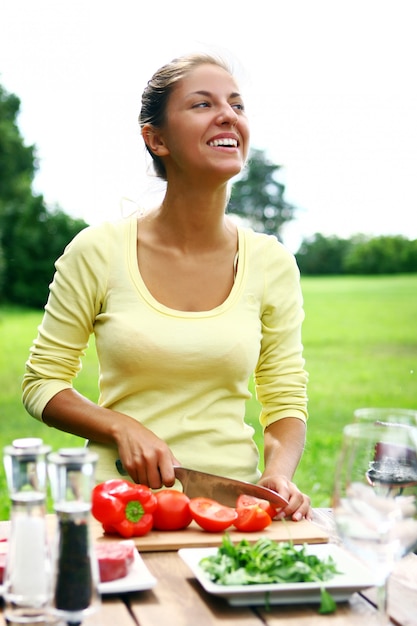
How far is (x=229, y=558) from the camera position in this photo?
4.41ft

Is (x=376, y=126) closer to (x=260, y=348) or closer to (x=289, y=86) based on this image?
(x=289, y=86)

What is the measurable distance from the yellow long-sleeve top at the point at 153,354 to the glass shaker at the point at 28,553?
3.35ft

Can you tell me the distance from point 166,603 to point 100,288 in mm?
997

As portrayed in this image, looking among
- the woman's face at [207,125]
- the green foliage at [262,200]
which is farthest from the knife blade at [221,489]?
the green foliage at [262,200]

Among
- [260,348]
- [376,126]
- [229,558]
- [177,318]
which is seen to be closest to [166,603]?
[229,558]

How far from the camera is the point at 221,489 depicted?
68.6 inches

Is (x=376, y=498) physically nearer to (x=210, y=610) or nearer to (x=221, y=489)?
(x=210, y=610)

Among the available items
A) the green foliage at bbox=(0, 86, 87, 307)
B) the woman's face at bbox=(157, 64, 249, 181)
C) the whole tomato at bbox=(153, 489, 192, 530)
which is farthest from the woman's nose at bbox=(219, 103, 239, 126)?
the green foliage at bbox=(0, 86, 87, 307)

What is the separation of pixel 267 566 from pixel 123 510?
349 mm

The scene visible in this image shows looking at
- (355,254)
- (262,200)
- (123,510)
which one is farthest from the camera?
(262,200)

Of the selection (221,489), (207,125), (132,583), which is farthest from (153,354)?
(132,583)

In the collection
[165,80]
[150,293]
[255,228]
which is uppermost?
[255,228]

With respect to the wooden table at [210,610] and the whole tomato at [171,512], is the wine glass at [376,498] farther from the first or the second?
the whole tomato at [171,512]

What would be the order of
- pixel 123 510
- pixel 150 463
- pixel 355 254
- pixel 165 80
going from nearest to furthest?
1. pixel 123 510
2. pixel 150 463
3. pixel 165 80
4. pixel 355 254
